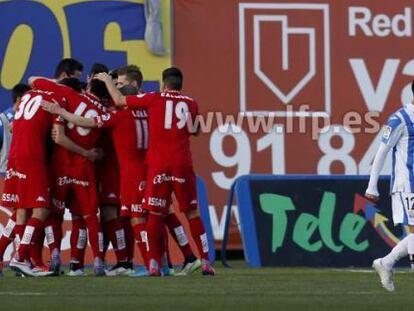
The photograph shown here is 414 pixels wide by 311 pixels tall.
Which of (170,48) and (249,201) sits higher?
(170,48)

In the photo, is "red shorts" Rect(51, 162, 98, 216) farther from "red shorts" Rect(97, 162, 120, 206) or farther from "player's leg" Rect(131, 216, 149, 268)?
"player's leg" Rect(131, 216, 149, 268)

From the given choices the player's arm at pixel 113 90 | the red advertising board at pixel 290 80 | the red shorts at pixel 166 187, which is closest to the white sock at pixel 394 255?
the red shorts at pixel 166 187

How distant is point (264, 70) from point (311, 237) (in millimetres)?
3817

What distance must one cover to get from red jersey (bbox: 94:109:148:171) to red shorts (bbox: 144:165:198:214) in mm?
328

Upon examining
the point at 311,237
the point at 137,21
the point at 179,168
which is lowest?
the point at 311,237

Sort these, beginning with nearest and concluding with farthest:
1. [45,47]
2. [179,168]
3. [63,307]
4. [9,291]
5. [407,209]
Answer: [63,307] < [9,291] < [407,209] < [179,168] < [45,47]

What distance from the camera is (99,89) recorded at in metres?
15.7

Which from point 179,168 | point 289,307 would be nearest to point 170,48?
point 179,168

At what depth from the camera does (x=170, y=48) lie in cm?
2106

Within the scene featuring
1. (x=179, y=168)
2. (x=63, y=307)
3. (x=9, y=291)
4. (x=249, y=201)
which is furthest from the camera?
(x=249, y=201)

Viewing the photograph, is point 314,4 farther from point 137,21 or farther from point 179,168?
point 179,168

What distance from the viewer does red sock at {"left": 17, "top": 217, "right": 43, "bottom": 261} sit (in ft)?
49.7

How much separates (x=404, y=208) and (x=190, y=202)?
227 centimetres

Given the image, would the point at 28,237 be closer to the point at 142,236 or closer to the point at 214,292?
the point at 142,236
